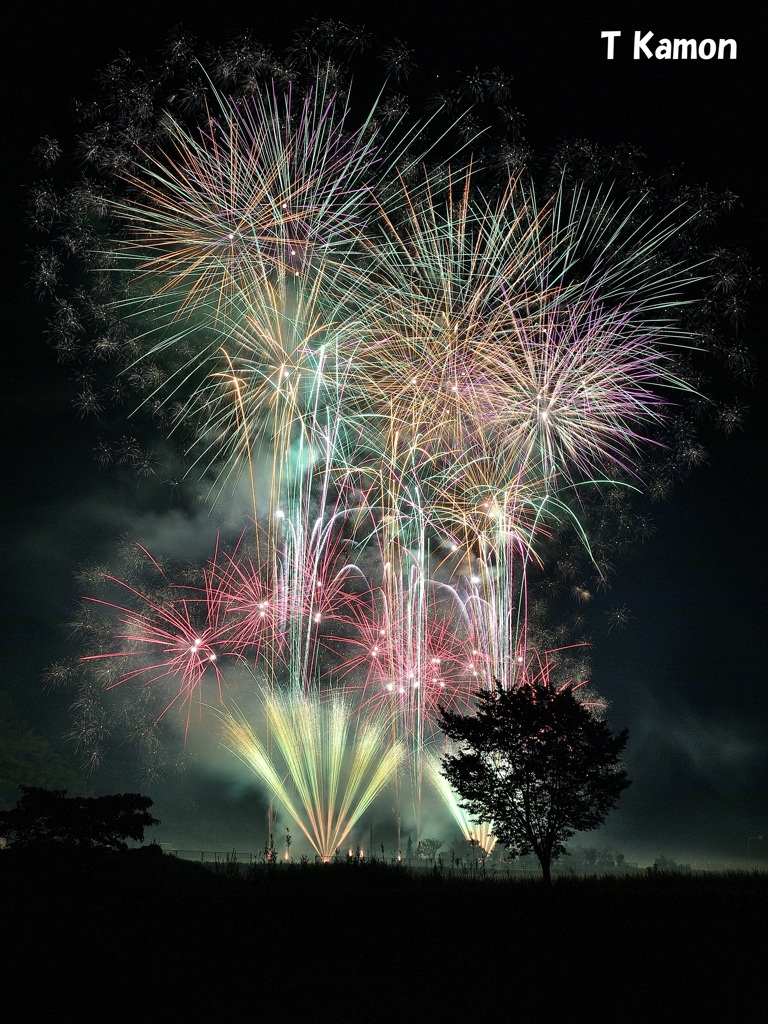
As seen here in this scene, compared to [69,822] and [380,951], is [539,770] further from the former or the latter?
[69,822]

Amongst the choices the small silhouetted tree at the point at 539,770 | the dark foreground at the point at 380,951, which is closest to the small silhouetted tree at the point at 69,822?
the dark foreground at the point at 380,951

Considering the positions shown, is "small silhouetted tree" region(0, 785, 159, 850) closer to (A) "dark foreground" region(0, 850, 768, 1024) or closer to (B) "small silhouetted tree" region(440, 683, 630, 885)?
(A) "dark foreground" region(0, 850, 768, 1024)

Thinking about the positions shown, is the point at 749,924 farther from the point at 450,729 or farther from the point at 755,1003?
the point at 450,729

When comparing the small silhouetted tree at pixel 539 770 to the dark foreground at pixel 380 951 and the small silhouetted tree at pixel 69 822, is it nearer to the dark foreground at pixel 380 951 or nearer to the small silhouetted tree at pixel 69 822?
the dark foreground at pixel 380 951

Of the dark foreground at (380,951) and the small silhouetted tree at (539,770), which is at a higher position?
the small silhouetted tree at (539,770)

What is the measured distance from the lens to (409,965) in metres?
13.5

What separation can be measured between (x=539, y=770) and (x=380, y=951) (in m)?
10.4

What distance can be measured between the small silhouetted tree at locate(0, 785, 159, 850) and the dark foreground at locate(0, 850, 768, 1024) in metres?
2.85

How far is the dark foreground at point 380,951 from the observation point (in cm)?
1114

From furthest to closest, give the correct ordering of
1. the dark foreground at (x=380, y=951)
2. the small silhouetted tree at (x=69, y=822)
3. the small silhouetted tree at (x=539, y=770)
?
the small silhouetted tree at (x=69, y=822) < the small silhouetted tree at (x=539, y=770) < the dark foreground at (x=380, y=951)

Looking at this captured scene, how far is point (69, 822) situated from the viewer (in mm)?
26188

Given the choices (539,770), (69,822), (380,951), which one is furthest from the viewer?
(69,822)

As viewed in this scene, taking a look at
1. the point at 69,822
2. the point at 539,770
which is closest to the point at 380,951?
the point at 539,770

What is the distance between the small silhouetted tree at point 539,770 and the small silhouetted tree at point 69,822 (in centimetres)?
1212
